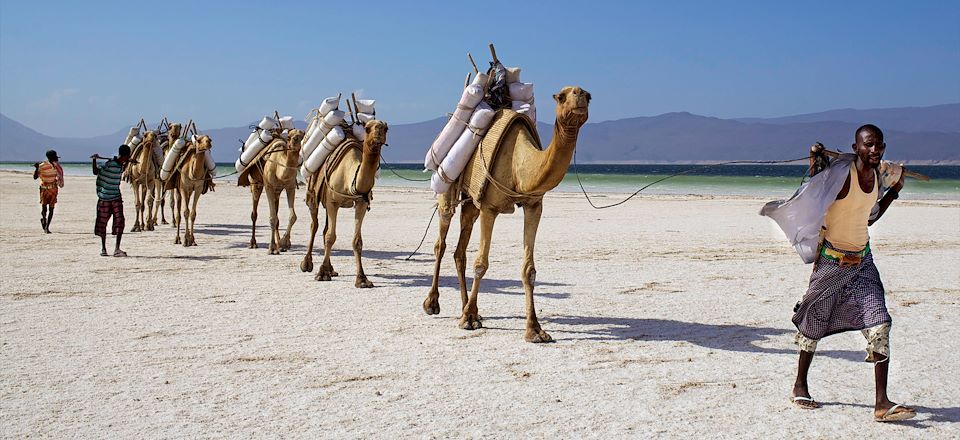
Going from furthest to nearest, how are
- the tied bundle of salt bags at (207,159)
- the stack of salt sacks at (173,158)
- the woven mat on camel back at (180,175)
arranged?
the stack of salt sacks at (173,158) < the woven mat on camel back at (180,175) < the tied bundle of salt bags at (207,159)

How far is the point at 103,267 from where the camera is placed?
13875mm

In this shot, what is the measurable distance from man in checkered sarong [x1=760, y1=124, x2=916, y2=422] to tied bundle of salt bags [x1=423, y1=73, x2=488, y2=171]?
4139 mm

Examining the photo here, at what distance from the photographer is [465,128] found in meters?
9.62

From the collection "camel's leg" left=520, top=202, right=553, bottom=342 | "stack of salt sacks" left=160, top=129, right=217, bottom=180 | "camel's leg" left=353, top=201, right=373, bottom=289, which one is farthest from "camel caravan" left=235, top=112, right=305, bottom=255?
"camel's leg" left=520, top=202, right=553, bottom=342

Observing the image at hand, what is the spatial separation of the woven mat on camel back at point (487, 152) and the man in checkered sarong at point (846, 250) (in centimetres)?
336

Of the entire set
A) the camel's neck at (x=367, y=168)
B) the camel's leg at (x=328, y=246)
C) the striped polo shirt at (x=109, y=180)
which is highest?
the camel's neck at (x=367, y=168)

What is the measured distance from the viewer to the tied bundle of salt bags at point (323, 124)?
13570 millimetres

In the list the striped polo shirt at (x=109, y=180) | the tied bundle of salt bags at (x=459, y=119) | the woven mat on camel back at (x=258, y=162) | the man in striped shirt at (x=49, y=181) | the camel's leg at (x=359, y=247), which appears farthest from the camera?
the man in striped shirt at (x=49, y=181)

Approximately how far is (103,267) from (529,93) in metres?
7.98

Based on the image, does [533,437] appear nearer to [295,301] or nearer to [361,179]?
[295,301]

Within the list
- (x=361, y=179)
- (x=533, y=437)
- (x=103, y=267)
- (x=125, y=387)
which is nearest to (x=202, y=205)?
(x=103, y=267)

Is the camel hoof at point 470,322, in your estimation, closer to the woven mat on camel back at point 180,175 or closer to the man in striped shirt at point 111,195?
the man in striped shirt at point 111,195

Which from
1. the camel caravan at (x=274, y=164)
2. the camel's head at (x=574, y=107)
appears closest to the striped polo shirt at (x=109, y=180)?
the camel caravan at (x=274, y=164)

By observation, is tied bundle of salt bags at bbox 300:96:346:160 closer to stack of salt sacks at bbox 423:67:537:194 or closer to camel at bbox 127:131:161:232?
stack of salt sacks at bbox 423:67:537:194
